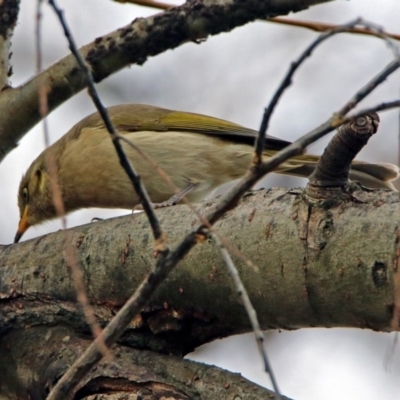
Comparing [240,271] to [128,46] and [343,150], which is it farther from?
[128,46]

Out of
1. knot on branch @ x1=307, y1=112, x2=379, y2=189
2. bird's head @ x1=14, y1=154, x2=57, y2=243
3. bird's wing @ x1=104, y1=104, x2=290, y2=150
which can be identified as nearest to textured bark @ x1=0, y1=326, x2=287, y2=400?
knot on branch @ x1=307, y1=112, x2=379, y2=189

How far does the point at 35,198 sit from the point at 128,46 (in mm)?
2176

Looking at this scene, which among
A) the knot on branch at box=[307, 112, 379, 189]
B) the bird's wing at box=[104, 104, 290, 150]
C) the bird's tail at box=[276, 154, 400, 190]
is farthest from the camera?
the bird's wing at box=[104, 104, 290, 150]

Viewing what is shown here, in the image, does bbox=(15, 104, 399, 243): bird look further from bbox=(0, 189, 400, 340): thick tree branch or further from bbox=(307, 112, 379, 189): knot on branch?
bbox=(307, 112, 379, 189): knot on branch

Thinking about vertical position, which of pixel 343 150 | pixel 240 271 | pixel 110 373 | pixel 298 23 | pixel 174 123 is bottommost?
pixel 110 373

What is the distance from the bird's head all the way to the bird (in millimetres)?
302

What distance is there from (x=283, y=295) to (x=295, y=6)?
3.42 feet

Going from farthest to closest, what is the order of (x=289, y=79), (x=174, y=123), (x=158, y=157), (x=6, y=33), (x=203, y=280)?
(x=174, y=123) < (x=158, y=157) < (x=6, y=33) < (x=203, y=280) < (x=289, y=79)

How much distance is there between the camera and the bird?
14.6 ft

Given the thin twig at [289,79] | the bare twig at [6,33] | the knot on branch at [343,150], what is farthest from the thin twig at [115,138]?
the bare twig at [6,33]

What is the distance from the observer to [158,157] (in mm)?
4527

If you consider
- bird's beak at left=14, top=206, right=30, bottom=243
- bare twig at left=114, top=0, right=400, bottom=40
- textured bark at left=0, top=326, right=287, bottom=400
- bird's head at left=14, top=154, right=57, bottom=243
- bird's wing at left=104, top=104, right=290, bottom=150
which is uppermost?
bird's wing at left=104, top=104, right=290, bottom=150

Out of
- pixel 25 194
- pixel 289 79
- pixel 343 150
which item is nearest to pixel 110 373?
pixel 343 150

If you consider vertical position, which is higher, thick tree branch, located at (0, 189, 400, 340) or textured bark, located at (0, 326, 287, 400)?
thick tree branch, located at (0, 189, 400, 340)
